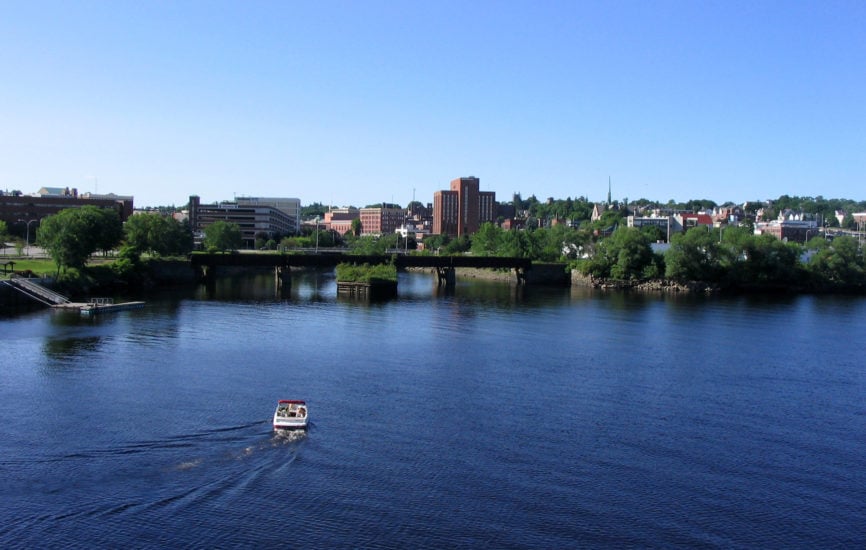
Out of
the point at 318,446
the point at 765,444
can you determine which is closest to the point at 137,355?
the point at 318,446

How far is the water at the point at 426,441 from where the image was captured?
63.0 ft

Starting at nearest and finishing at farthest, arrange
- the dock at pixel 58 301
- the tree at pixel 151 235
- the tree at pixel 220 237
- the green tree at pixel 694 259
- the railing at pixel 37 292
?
the dock at pixel 58 301 → the railing at pixel 37 292 → the green tree at pixel 694 259 → the tree at pixel 151 235 → the tree at pixel 220 237

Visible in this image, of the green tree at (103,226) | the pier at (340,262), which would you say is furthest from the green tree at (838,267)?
the green tree at (103,226)

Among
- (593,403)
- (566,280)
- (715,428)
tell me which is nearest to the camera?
(715,428)

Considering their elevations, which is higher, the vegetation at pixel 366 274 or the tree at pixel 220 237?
the tree at pixel 220 237

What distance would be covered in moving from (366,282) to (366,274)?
2.10 metres

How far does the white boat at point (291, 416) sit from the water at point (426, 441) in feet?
1.89

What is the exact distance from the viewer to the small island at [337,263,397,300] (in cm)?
7806

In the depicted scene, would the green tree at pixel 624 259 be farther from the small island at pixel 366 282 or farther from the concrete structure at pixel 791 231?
the concrete structure at pixel 791 231

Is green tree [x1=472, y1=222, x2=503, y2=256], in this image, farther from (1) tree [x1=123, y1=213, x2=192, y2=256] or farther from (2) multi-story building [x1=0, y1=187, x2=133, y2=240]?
(2) multi-story building [x1=0, y1=187, x2=133, y2=240]

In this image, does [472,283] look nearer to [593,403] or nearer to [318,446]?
[593,403]

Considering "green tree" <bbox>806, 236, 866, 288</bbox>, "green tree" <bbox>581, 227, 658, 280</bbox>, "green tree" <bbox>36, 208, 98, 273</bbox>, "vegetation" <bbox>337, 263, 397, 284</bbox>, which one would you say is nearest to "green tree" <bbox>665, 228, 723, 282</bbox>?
"green tree" <bbox>581, 227, 658, 280</bbox>

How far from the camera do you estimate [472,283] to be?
103375 mm

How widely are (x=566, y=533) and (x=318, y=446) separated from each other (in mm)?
8881
